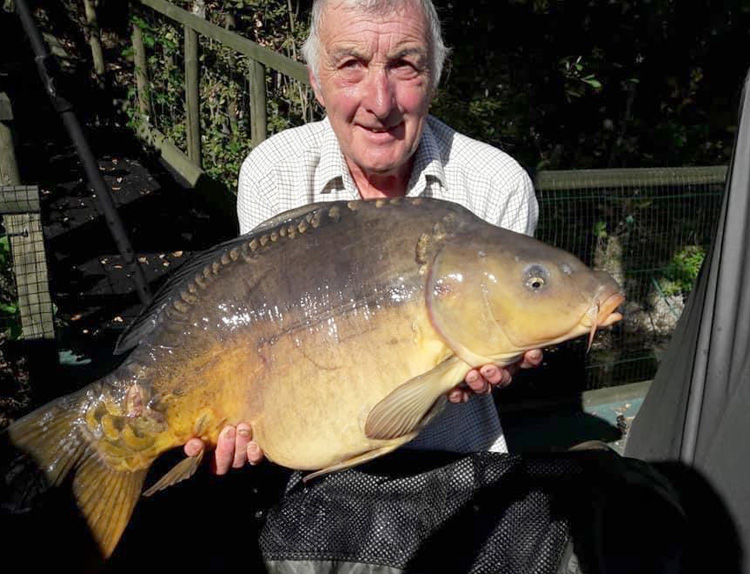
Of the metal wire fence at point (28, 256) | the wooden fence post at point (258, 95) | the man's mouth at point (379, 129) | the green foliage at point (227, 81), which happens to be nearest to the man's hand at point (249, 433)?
the man's mouth at point (379, 129)

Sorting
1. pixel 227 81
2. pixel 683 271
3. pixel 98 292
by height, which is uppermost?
pixel 227 81

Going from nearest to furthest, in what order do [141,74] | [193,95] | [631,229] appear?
[631,229]
[193,95]
[141,74]

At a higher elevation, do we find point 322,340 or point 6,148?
point 6,148

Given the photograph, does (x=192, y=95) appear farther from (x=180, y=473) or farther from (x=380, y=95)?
(x=180, y=473)

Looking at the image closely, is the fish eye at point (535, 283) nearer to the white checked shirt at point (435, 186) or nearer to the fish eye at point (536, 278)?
the fish eye at point (536, 278)

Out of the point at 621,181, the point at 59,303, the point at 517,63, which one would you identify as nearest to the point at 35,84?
the point at 59,303

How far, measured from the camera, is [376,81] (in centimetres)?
201

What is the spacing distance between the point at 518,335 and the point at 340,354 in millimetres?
373

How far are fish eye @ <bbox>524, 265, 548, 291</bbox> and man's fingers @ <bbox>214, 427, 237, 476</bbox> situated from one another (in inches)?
28.3

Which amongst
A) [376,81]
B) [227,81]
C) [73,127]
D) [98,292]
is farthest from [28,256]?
[227,81]

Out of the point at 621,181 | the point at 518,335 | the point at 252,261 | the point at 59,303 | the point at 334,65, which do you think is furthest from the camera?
the point at 59,303

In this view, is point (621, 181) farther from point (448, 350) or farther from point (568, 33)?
point (448, 350)

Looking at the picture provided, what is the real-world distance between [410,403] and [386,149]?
2.71 feet

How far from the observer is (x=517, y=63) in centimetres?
452
